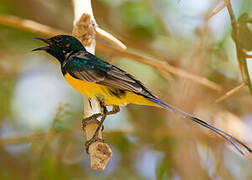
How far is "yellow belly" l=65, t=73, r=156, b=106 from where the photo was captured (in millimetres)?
3695

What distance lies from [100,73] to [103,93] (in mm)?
183

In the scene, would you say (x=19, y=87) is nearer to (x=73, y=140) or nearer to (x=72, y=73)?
(x=73, y=140)

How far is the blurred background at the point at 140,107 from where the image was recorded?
15.9ft

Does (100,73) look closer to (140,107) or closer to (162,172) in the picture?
(162,172)

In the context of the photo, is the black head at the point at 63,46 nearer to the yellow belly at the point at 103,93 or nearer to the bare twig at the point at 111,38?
the bare twig at the point at 111,38

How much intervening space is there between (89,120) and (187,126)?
1.86 meters

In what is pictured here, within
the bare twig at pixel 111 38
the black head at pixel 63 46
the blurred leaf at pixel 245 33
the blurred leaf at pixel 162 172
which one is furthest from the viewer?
the blurred leaf at pixel 162 172

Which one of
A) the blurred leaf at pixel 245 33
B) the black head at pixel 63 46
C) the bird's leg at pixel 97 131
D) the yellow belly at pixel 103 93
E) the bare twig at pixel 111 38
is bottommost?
the bird's leg at pixel 97 131

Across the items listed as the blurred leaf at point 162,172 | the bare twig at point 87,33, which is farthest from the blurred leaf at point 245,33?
the blurred leaf at point 162,172

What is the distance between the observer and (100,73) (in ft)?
12.4

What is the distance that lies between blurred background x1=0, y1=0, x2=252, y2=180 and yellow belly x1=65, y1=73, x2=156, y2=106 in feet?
2.44

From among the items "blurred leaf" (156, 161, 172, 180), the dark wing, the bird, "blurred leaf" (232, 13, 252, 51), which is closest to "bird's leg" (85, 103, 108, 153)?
the bird

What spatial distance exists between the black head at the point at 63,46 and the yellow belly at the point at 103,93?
344 mm

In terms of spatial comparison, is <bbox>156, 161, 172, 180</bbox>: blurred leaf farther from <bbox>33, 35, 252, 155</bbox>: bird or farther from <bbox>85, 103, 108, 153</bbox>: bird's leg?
<bbox>85, 103, 108, 153</bbox>: bird's leg
